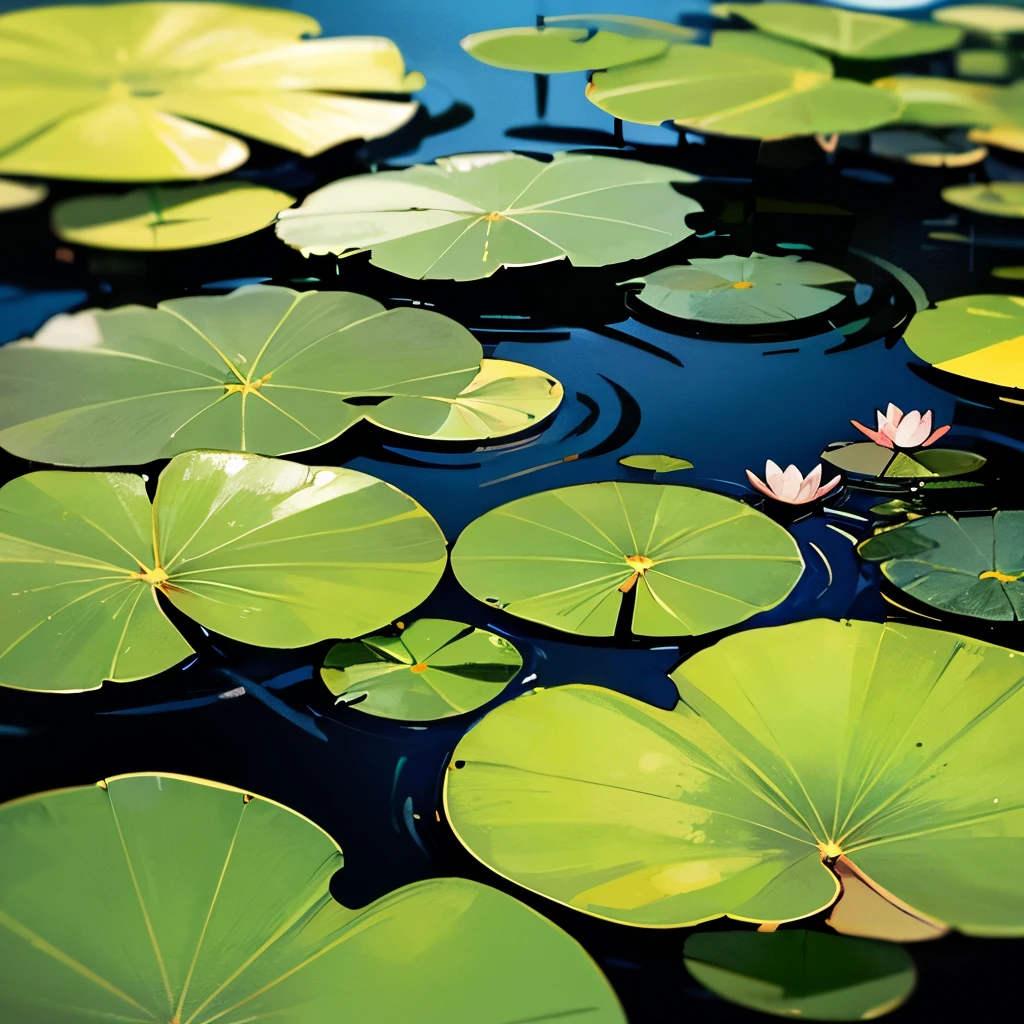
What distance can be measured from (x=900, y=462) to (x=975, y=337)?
41 cm

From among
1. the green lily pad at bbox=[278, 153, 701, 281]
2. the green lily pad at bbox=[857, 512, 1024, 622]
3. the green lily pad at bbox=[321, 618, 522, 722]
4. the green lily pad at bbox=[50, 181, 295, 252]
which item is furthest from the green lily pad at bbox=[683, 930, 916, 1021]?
the green lily pad at bbox=[50, 181, 295, 252]

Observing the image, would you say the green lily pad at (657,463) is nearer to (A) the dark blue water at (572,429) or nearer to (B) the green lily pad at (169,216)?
(A) the dark blue water at (572,429)

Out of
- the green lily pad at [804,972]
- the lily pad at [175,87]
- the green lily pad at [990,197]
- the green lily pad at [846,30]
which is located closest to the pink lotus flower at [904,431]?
the green lily pad at [804,972]

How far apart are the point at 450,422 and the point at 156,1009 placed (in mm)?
840

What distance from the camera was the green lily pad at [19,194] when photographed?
2.12m

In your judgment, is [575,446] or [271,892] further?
[575,446]

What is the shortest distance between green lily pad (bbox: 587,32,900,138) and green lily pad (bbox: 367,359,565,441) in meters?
1.17

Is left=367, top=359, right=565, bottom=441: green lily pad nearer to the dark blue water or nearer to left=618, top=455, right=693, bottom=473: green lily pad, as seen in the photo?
the dark blue water

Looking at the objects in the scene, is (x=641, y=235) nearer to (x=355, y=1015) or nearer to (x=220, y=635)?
(x=220, y=635)

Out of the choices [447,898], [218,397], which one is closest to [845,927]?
[447,898]

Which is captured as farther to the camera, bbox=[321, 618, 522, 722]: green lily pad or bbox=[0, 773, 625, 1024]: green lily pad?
bbox=[321, 618, 522, 722]: green lily pad

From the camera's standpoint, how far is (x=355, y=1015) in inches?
29.7

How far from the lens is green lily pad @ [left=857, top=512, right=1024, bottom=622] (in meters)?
1.14

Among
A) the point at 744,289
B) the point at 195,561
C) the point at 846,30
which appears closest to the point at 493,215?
the point at 744,289
